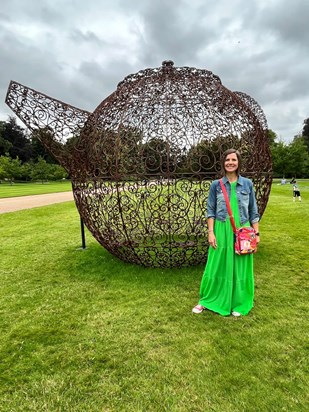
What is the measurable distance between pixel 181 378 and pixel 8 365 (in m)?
1.47

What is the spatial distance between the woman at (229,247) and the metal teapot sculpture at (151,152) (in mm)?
666

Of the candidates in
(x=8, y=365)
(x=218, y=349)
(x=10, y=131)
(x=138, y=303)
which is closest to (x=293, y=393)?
(x=218, y=349)

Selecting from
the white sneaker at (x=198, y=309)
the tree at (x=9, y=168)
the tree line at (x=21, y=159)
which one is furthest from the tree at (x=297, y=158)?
the tree at (x=9, y=168)

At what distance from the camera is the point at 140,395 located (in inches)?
82.8

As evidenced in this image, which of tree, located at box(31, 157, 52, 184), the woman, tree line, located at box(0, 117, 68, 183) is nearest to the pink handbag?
the woman

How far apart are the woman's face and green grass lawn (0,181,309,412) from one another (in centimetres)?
159

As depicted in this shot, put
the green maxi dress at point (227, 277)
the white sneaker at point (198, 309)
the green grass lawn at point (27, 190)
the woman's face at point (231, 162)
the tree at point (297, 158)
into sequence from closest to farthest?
1. the woman's face at point (231, 162)
2. the green maxi dress at point (227, 277)
3. the white sneaker at point (198, 309)
4. the green grass lawn at point (27, 190)
5. the tree at point (297, 158)

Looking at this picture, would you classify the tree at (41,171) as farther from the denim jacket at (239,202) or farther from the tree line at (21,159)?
the denim jacket at (239,202)

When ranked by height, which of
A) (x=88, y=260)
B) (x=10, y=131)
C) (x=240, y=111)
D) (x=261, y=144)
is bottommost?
(x=88, y=260)

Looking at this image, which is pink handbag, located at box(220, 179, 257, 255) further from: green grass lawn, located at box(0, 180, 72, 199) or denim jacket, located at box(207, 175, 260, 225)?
green grass lawn, located at box(0, 180, 72, 199)

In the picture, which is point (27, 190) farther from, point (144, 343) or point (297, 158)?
point (297, 158)

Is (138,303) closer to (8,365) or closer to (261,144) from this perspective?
(8,365)

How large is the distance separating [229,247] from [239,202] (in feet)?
1.58

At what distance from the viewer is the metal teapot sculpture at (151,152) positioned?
11.9ft
